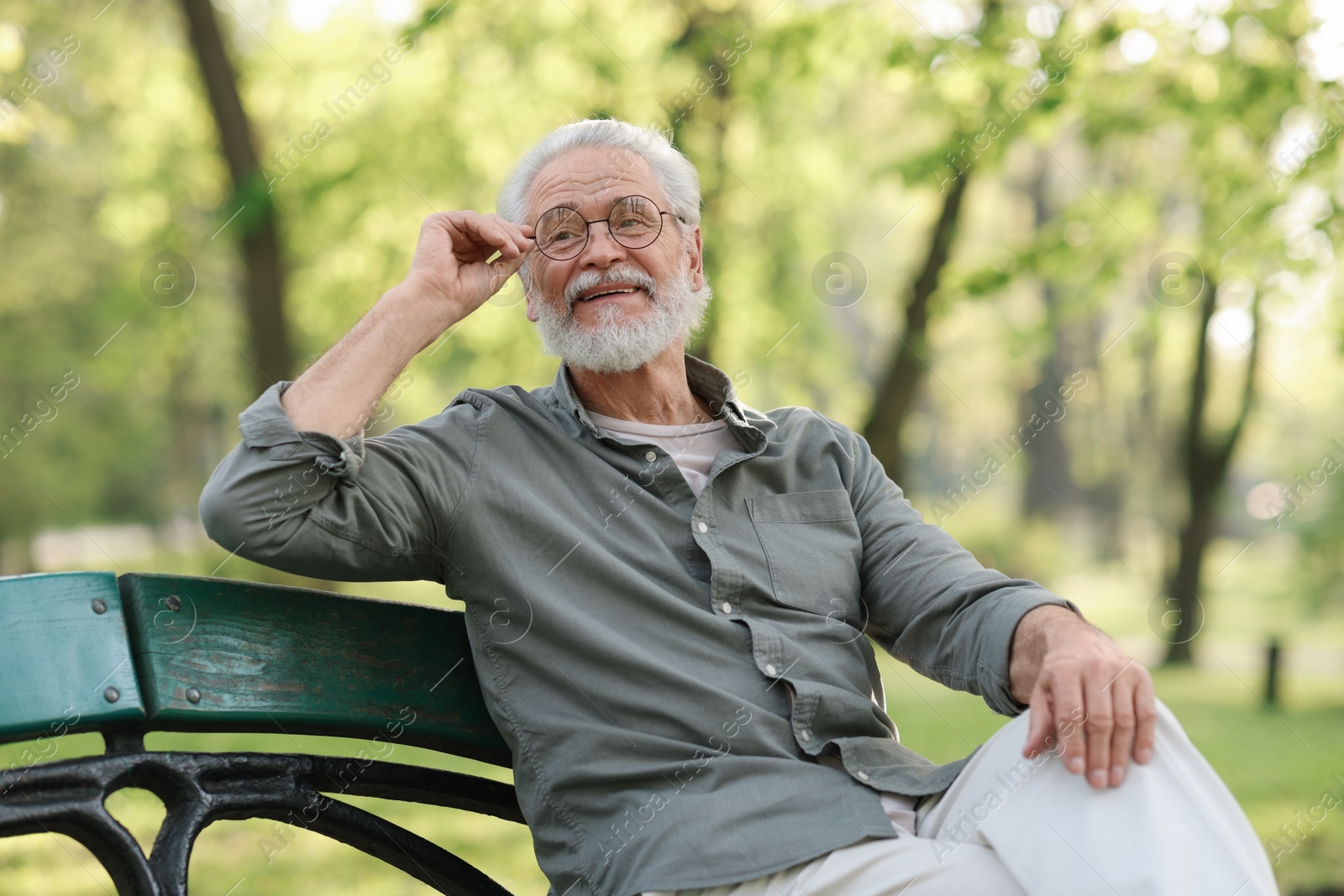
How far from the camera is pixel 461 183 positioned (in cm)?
1180

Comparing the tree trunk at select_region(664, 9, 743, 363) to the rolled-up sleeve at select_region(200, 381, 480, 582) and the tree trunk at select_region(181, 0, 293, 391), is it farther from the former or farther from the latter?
the rolled-up sleeve at select_region(200, 381, 480, 582)

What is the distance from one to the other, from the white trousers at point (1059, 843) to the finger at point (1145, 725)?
23 mm

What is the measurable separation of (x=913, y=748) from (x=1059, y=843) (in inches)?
240

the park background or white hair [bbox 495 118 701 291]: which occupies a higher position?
the park background

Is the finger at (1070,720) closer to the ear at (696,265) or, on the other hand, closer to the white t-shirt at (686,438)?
the white t-shirt at (686,438)

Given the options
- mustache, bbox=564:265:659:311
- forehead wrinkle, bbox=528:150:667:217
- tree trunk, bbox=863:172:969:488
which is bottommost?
mustache, bbox=564:265:659:311

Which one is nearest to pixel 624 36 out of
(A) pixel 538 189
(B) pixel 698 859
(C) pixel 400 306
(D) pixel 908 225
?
(A) pixel 538 189

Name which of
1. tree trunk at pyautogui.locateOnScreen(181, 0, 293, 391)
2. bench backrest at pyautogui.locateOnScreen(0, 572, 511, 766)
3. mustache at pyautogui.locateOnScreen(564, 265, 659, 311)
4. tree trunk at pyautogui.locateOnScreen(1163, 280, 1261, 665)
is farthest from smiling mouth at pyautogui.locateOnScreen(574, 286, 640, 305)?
tree trunk at pyautogui.locateOnScreen(1163, 280, 1261, 665)

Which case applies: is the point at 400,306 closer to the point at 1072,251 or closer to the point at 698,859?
the point at 698,859

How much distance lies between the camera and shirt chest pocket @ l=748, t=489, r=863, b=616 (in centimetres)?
264

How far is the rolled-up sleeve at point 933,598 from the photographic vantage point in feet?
7.93

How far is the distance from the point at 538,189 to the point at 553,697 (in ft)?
4.18

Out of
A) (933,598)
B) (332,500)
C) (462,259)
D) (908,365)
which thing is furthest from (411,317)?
(908,365)

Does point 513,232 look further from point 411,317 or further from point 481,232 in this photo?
point 411,317
